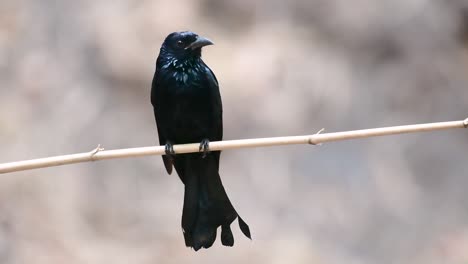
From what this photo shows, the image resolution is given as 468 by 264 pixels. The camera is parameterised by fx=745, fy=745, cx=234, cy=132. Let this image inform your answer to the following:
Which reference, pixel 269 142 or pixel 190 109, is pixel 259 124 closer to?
pixel 190 109

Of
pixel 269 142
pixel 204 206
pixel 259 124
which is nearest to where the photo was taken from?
pixel 269 142

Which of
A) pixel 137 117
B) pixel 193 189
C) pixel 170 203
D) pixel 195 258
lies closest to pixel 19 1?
pixel 137 117

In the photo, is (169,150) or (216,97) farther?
(216,97)

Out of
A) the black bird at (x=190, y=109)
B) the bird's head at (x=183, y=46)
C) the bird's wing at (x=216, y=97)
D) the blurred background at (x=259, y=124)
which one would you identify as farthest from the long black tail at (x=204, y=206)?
the blurred background at (x=259, y=124)

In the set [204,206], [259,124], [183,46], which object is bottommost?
[204,206]

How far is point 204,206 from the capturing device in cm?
245

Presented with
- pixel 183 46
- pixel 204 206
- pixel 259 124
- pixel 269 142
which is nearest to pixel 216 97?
pixel 183 46

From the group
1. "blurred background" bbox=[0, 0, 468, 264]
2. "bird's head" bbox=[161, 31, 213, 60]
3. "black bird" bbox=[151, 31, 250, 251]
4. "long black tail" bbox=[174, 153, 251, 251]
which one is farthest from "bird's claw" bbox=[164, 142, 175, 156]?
"blurred background" bbox=[0, 0, 468, 264]

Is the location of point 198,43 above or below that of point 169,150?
above

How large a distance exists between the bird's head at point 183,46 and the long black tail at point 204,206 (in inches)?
13.6

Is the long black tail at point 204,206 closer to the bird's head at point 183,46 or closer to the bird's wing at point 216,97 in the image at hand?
the bird's wing at point 216,97

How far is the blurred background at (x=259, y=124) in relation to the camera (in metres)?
3.63

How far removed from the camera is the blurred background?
363cm

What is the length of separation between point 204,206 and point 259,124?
1.36m
